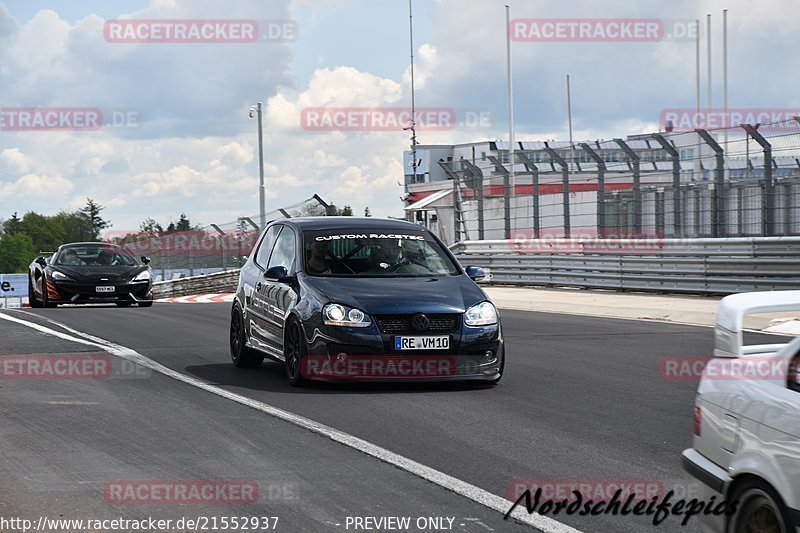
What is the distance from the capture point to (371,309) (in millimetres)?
10016

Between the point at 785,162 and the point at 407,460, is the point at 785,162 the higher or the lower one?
the higher one

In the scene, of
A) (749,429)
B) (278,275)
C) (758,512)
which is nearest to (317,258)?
(278,275)

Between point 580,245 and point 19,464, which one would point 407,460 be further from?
point 580,245

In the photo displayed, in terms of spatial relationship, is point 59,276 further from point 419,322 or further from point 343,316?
point 419,322

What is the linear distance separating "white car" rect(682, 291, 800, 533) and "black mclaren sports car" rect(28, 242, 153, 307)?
→ 20103 millimetres

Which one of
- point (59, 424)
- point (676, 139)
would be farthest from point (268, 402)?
point (676, 139)

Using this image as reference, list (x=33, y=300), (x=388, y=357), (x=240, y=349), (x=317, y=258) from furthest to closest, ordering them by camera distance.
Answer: (x=33, y=300) < (x=240, y=349) < (x=317, y=258) < (x=388, y=357)

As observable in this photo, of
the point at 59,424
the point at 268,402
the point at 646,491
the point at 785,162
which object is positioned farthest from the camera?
the point at 785,162

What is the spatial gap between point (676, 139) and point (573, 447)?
15.2m

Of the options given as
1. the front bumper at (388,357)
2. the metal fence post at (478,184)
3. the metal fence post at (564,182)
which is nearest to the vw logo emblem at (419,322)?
the front bumper at (388,357)

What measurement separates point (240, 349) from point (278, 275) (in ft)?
4.95

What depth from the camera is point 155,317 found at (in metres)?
20.1

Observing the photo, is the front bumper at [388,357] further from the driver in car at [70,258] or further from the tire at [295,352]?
the driver in car at [70,258]

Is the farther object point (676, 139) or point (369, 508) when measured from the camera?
point (676, 139)
